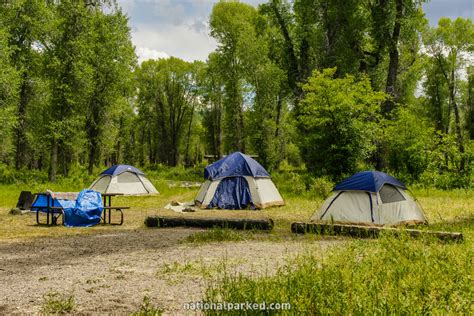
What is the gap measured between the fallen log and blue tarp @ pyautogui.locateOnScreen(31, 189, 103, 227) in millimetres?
6730

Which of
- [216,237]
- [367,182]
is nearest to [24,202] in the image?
[216,237]

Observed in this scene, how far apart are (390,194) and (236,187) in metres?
7.17

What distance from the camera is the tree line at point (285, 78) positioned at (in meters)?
19.9

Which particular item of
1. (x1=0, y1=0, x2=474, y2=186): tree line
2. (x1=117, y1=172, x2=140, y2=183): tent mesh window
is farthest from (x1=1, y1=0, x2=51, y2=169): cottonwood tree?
(x1=117, y1=172, x2=140, y2=183): tent mesh window

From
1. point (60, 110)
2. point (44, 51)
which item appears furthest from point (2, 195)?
point (44, 51)

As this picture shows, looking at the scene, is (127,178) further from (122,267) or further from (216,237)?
(122,267)

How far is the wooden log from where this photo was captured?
10992 millimetres

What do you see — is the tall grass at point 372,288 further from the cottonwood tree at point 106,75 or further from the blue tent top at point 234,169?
the cottonwood tree at point 106,75

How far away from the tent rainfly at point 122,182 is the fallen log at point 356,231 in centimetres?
1324

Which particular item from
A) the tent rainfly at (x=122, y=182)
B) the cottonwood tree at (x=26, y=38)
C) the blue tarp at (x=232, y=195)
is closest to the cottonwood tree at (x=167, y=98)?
the cottonwood tree at (x=26, y=38)

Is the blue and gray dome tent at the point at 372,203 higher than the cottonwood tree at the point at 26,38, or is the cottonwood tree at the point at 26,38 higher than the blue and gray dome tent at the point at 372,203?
the cottonwood tree at the point at 26,38

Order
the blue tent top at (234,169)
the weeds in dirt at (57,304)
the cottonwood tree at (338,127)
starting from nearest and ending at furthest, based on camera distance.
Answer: the weeds in dirt at (57,304)
the blue tent top at (234,169)
the cottonwood tree at (338,127)

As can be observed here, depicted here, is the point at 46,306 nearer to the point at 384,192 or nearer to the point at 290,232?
the point at 290,232

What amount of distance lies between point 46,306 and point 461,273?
5.49 m
